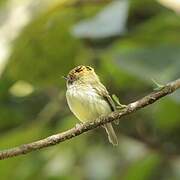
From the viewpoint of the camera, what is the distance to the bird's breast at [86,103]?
2406 millimetres

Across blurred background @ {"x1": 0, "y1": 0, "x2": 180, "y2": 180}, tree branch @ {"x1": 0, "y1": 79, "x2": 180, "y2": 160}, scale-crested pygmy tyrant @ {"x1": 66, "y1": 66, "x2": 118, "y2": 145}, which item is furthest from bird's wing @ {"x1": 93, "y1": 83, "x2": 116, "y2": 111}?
blurred background @ {"x1": 0, "y1": 0, "x2": 180, "y2": 180}

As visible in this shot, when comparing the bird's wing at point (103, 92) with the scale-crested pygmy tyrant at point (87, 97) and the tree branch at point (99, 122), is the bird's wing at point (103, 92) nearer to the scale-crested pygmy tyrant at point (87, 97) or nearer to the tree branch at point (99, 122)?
the scale-crested pygmy tyrant at point (87, 97)

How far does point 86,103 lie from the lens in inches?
100.0

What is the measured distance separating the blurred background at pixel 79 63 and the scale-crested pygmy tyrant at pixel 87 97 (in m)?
0.77

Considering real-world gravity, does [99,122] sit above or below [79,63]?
above

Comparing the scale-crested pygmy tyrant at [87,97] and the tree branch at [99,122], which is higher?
the tree branch at [99,122]

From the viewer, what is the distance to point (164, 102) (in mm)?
3580

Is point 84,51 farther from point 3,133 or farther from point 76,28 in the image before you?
point 3,133

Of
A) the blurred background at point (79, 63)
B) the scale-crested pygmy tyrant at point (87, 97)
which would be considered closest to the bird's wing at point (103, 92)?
Answer: the scale-crested pygmy tyrant at point (87, 97)

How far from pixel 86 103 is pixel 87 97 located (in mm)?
30

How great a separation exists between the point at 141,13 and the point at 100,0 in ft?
0.79

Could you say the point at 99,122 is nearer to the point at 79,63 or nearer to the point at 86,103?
the point at 86,103

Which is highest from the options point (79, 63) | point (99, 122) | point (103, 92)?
point (99, 122)

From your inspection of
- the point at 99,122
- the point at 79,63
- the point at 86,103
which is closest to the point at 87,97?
the point at 86,103
